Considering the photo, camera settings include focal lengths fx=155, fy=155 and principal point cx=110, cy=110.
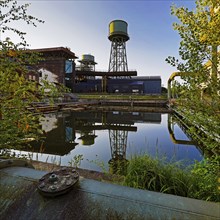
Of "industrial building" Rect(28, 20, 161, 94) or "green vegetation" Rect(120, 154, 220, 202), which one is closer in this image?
"green vegetation" Rect(120, 154, 220, 202)

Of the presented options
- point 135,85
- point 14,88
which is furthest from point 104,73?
point 14,88

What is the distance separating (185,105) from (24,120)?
226cm

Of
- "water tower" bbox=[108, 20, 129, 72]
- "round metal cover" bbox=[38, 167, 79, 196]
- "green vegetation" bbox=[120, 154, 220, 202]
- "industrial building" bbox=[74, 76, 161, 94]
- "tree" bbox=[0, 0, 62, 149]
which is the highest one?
"water tower" bbox=[108, 20, 129, 72]

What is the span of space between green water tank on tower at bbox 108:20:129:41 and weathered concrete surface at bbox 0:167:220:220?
1798 inches

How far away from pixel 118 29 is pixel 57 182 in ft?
151

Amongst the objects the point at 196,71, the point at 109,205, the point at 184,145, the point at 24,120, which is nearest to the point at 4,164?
the point at 24,120

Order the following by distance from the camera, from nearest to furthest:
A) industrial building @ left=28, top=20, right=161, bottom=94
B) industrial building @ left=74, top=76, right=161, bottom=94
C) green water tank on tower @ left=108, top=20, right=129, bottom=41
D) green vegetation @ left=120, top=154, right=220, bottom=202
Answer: green vegetation @ left=120, top=154, right=220, bottom=202 < industrial building @ left=28, top=20, right=161, bottom=94 < industrial building @ left=74, top=76, right=161, bottom=94 < green water tank on tower @ left=108, top=20, right=129, bottom=41

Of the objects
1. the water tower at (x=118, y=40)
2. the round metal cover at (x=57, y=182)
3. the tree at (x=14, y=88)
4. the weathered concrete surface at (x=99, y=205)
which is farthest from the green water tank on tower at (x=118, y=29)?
the weathered concrete surface at (x=99, y=205)

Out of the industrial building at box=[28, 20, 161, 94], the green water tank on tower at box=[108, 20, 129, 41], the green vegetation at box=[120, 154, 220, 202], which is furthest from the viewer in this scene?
the green water tank on tower at box=[108, 20, 129, 41]

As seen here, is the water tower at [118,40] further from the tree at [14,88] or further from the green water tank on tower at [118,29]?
the tree at [14,88]

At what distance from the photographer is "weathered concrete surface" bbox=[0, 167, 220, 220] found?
890 millimetres

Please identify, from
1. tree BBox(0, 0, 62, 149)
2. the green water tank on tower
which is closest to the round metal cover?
tree BBox(0, 0, 62, 149)

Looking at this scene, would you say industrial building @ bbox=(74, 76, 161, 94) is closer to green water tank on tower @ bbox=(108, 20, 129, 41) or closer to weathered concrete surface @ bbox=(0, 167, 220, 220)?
green water tank on tower @ bbox=(108, 20, 129, 41)

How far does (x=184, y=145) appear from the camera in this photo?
766cm
